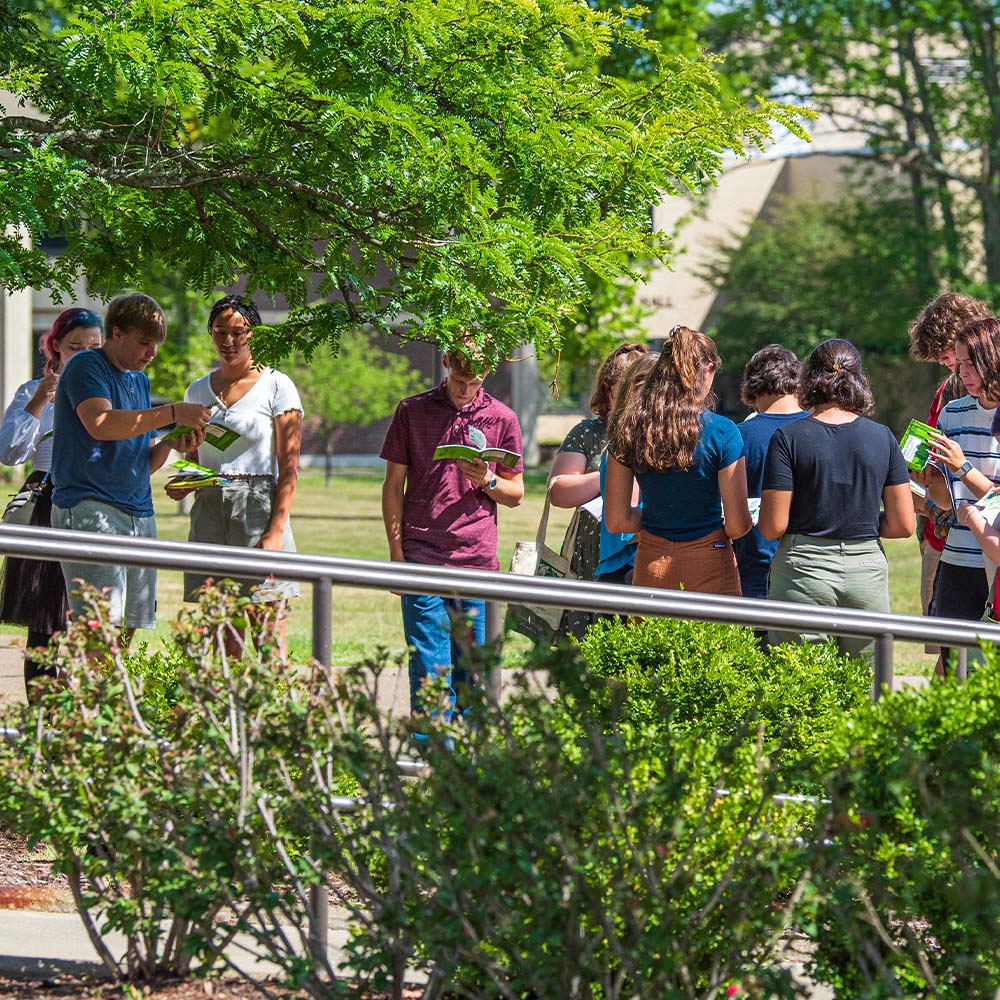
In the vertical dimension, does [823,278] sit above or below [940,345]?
above

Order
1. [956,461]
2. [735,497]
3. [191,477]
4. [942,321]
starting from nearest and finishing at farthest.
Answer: [735,497]
[956,461]
[191,477]
[942,321]

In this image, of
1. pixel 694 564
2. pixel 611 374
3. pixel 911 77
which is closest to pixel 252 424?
pixel 611 374

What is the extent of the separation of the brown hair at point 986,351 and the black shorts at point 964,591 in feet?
2.32

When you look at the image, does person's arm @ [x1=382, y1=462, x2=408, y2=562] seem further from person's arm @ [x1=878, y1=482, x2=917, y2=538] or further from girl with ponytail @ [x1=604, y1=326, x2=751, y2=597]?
person's arm @ [x1=878, y1=482, x2=917, y2=538]

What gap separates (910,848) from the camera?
2.79 meters

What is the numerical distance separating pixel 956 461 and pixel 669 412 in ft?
3.66

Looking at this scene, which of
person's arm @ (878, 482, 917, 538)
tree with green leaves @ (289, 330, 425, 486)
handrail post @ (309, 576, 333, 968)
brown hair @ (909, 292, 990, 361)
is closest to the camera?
handrail post @ (309, 576, 333, 968)

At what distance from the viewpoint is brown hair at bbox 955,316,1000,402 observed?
5375mm

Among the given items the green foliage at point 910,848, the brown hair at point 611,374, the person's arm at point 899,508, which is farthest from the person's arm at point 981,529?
the green foliage at point 910,848

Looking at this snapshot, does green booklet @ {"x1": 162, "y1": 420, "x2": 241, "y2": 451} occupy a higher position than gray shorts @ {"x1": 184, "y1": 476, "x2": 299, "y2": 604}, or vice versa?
green booklet @ {"x1": 162, "y1": 420, "x2": 241, "y2": 451}

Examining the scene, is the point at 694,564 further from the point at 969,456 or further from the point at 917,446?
the point at 969,456

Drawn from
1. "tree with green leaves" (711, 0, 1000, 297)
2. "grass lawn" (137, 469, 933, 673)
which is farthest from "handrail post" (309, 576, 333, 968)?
"tree with green leaves" (711, 0, 1000, 297)

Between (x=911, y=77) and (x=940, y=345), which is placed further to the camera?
(x=911, y=77)

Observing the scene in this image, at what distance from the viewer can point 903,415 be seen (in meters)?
40.9
